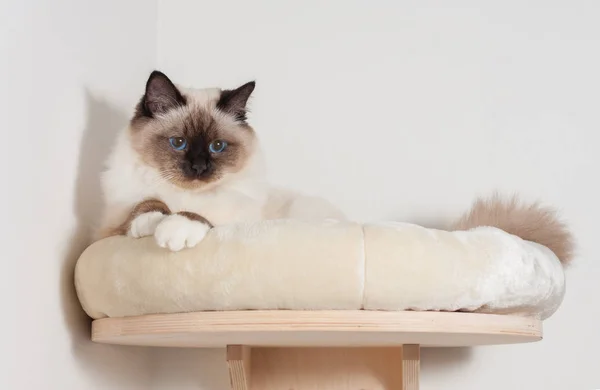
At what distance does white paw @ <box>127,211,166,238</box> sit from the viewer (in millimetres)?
1150

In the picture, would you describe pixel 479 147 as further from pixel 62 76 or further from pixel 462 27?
pixel 62 76

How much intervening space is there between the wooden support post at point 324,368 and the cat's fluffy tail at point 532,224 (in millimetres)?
384

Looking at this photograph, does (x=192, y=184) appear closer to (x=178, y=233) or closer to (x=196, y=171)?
(x=196, y=171)

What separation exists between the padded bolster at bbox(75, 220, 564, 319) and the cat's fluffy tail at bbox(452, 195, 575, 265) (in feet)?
0.71

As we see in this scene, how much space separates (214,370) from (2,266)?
75 centimetres

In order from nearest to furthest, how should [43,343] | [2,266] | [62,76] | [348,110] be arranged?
1. [2,266]
2. [43,343]
3. [62,76]
4. [348,110]

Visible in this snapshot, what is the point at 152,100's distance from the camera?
4.31 ft

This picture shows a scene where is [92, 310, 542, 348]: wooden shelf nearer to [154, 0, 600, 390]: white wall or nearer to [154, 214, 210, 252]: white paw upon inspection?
[154, 214, 210, 252]: white paw

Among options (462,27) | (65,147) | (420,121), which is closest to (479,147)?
(420,121)

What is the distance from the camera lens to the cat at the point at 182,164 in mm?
1275

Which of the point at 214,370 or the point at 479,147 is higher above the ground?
the point at 479,147

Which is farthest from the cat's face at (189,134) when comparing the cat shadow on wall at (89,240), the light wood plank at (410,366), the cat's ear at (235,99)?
the light wood plank at (410,366)

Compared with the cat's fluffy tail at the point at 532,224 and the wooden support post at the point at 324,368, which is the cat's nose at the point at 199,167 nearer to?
the wooden support post at the point at 324,368

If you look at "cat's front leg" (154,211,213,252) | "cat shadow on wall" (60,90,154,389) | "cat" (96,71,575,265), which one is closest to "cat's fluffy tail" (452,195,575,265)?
"cat" (96,71,575,265)
